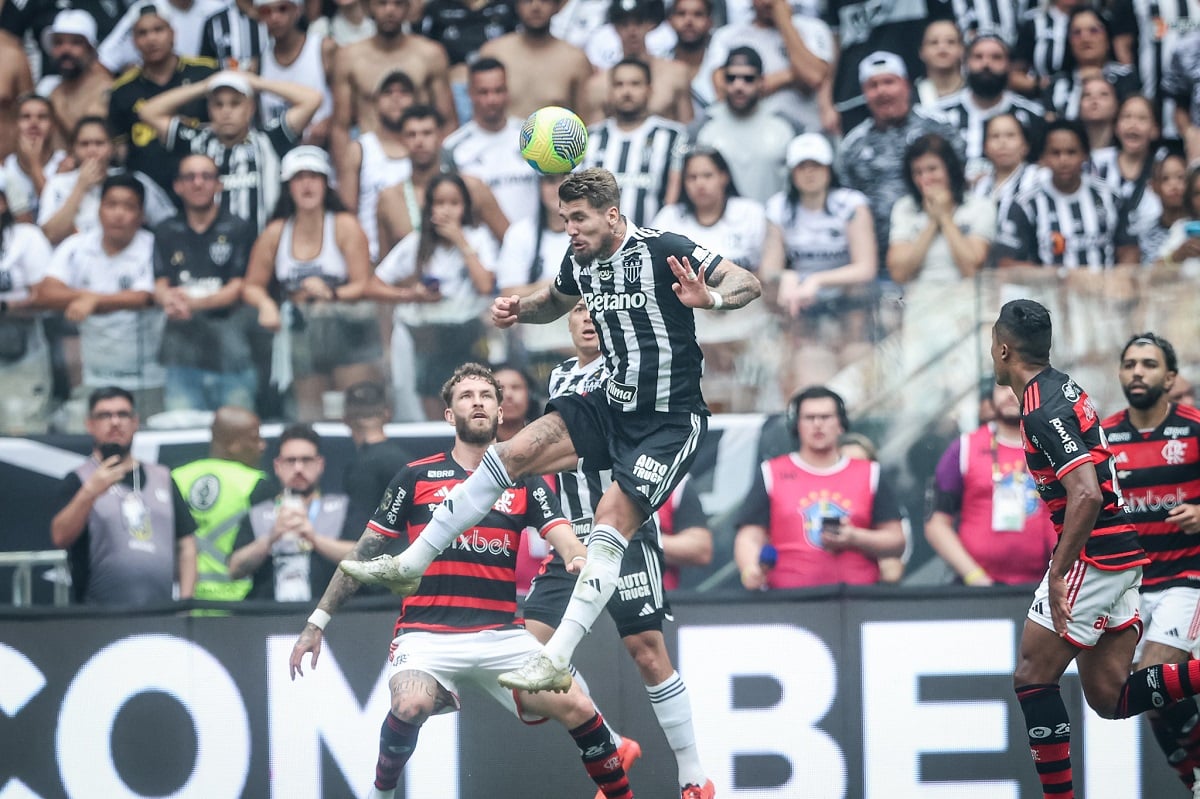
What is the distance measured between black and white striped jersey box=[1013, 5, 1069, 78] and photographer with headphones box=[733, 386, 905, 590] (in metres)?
4.60

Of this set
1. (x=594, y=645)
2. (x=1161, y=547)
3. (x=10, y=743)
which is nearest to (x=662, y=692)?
(x=594, y=645)

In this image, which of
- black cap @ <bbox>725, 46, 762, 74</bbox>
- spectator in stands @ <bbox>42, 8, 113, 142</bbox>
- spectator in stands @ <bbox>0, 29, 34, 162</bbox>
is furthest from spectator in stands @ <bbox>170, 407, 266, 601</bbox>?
spectator in stands @ <bbox>0, 29, 34, 162</bbox>

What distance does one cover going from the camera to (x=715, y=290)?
6871 millimetres

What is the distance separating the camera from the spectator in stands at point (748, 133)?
38.0 ft

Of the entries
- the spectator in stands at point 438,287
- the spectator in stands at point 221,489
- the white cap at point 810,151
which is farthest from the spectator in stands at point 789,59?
the spectator in stands at point 221,489

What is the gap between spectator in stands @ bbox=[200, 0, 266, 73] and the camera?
13234 millimetres

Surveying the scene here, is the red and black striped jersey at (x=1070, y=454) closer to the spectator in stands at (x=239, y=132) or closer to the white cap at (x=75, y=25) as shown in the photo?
the spectator in stands at (x=239, y=132)

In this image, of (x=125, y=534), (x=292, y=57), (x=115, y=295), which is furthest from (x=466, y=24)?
(x=125, y=534)

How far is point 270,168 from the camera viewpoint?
11.8 m

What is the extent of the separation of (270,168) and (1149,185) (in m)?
6.24

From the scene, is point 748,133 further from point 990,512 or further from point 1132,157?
point 990,512

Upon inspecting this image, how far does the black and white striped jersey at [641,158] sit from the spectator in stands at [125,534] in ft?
12.3

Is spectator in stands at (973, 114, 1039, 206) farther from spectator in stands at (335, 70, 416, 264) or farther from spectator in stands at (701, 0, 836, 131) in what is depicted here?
spectator in stands at (335, 70, 416, 264)

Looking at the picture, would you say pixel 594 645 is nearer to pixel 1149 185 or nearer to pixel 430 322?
pixel 430 322
